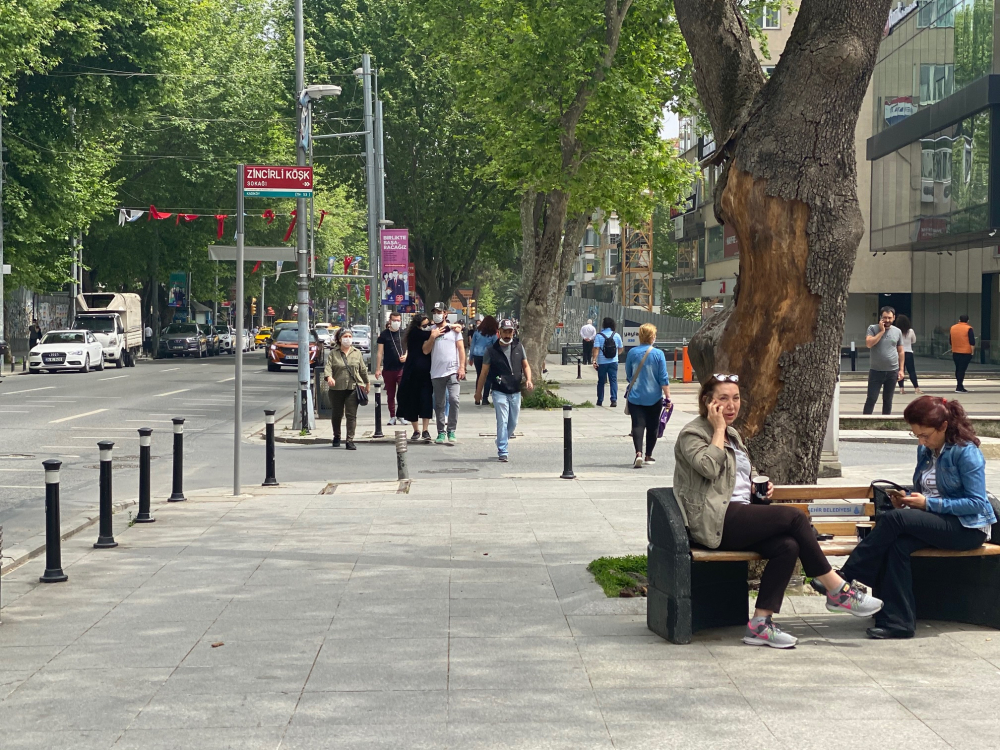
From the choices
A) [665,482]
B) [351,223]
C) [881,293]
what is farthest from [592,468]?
[351,223]

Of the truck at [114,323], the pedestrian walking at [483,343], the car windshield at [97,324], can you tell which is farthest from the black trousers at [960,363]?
the car windshield at [97,324]

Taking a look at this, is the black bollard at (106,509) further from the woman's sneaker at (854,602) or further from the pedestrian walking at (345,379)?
the pedestrian walking at (345,379)

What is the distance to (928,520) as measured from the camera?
6.77 m

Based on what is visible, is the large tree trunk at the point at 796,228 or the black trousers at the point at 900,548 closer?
the black trousers at the point at 900,548

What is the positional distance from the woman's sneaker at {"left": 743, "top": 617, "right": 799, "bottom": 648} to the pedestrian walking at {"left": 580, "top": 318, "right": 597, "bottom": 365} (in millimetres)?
38818

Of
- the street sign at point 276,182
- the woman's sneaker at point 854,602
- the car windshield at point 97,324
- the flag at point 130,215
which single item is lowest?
the woman's sneaker at point 854,602

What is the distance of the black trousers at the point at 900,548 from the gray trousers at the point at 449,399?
11810 mm

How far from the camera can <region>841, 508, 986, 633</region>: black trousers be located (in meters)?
6.74

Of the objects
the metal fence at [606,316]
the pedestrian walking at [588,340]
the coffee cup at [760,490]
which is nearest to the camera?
the coffee cup at [760,490]

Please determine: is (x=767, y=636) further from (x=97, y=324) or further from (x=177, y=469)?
(x=97, y=324)

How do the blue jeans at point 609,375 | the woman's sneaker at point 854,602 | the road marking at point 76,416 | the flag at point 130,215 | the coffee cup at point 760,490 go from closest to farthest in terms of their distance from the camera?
1. the woman's sneaker at point 854,602
2. the coffee cup at point 760,490
3. the road marking at point 76,416
4. the blue jeans at point 609,375
5. the flag at point 130,215

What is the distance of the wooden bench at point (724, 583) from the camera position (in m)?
6.63

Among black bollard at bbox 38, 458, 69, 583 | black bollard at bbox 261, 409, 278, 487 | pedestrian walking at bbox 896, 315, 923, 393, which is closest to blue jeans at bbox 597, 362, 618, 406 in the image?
pedestrian walking at bbox 896, 315, 923, 393

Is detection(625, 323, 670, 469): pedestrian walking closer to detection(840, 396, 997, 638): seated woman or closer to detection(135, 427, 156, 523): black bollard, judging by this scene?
detection(135, 427, 156, 523): black bollard
